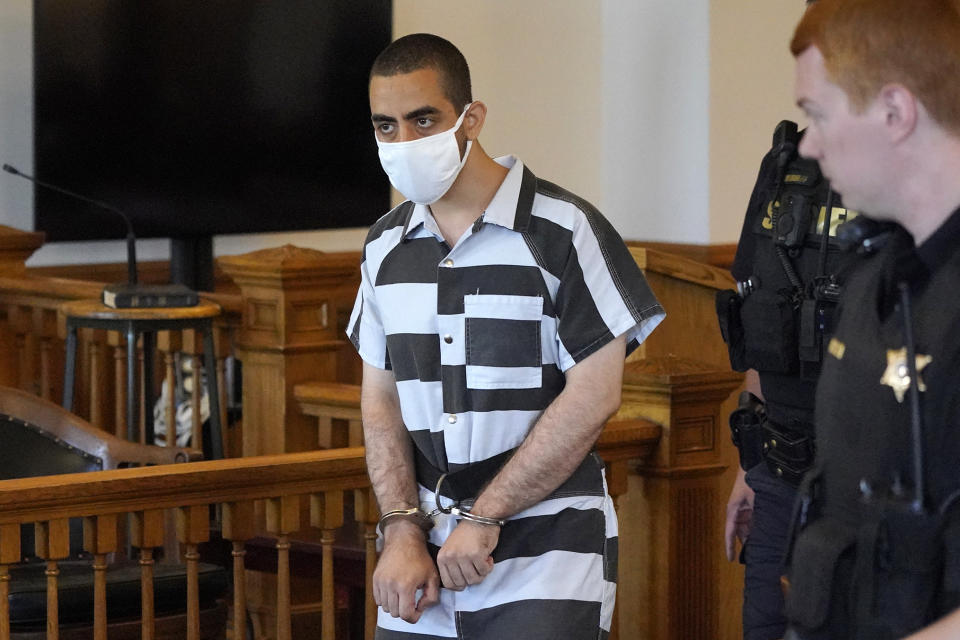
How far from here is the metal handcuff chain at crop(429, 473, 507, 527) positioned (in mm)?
1939

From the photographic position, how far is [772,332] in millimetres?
2184

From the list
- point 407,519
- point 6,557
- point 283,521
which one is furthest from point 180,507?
point 407,519

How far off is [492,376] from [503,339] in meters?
0.06

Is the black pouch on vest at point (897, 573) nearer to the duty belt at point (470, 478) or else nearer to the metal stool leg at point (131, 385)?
the duty belt at point (470, 478)

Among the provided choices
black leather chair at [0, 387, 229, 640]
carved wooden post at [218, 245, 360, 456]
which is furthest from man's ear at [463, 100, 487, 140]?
carved wooden post at [218, 245, 360, 456]

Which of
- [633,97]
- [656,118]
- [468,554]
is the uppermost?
[633,97]

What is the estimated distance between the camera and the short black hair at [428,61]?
1986 mm

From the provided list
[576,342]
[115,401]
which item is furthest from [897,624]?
[115,401]

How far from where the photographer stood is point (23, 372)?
15.6 ft

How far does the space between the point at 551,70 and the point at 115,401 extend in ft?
9.00

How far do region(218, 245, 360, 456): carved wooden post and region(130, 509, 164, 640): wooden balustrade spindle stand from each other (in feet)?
3.58

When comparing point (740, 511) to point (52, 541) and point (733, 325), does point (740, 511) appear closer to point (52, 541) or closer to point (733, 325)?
point (733, 325)

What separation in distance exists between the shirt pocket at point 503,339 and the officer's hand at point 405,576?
0.80ft

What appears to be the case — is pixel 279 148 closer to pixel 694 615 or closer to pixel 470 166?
pixel 694 615
